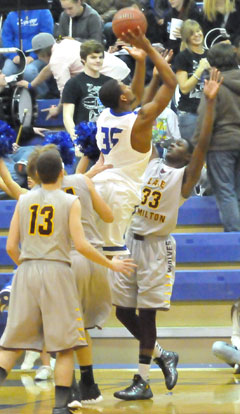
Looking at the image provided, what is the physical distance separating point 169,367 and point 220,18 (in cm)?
505

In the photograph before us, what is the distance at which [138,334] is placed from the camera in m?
6.17

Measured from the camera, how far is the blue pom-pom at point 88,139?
6.13m

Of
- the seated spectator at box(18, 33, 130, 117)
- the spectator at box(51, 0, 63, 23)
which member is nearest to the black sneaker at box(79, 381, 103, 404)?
the seated spectator at box(18, 33, 130, 117)

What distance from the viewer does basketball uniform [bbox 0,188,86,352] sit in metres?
5.21

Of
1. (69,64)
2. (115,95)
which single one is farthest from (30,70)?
(115,95)

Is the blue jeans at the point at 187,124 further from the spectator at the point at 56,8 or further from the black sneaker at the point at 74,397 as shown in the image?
the black sneaker at the point at 74,397

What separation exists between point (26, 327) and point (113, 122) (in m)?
1.44

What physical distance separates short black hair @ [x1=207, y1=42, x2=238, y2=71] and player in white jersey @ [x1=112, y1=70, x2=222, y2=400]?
84.0 inches

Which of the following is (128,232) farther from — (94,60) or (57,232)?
(94,60)

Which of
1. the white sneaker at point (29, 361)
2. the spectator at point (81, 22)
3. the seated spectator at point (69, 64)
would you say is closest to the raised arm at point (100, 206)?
the white sneaker at point (29, 361)

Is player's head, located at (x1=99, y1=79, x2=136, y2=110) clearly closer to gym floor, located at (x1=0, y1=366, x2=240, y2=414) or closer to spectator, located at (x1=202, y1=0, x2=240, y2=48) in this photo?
gym floor, located at (x1=0, y1=366, x2=240, y2=414)

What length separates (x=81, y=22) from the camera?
10312mm

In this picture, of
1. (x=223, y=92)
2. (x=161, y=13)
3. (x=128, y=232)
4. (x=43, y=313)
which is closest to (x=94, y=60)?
(x=223, y=92)

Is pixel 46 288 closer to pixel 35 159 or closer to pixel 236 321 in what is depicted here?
pixel 35 159
